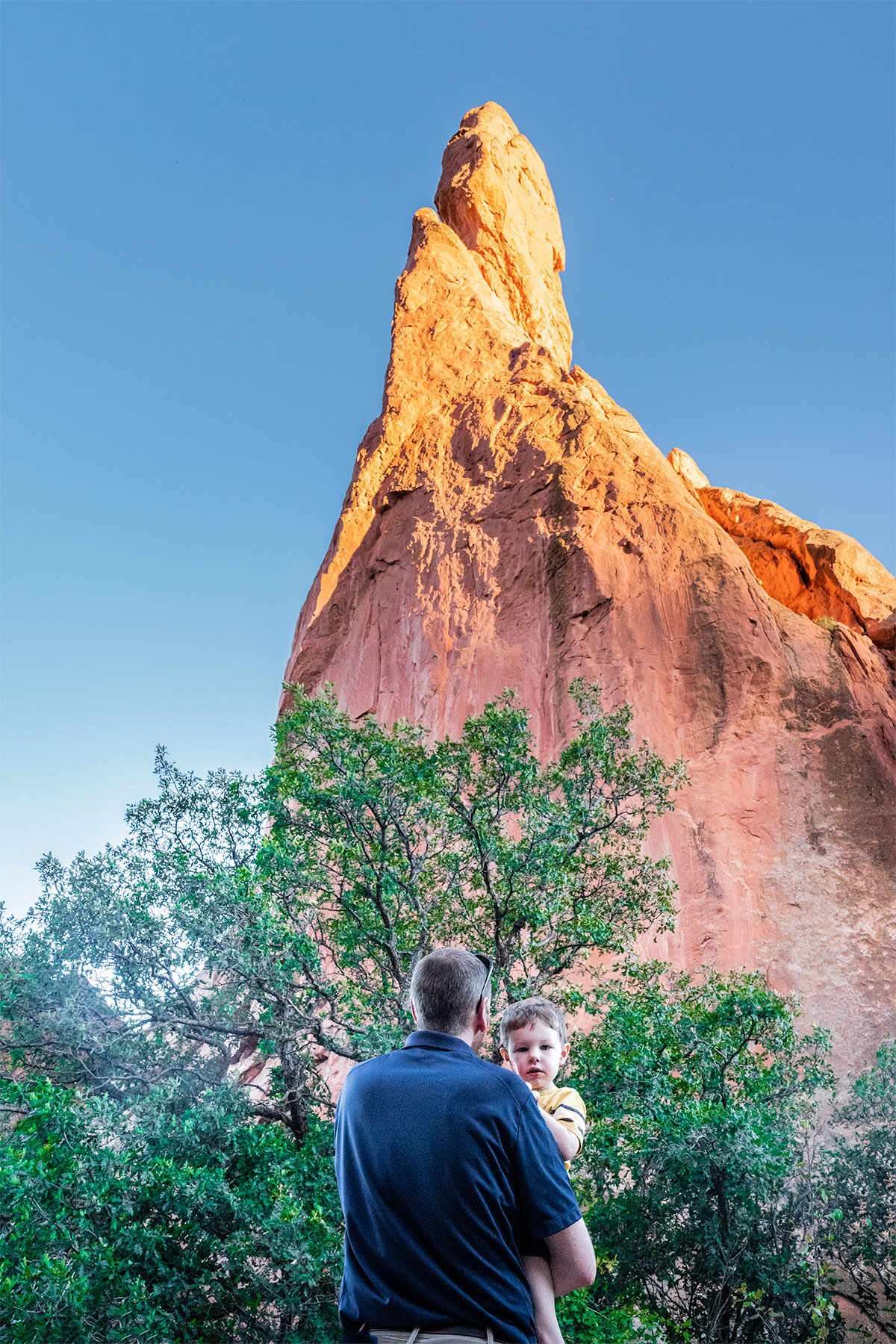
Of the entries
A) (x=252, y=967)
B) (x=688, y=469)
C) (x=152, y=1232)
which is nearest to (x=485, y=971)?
(x=152, y=1232)

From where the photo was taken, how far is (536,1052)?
2908mm

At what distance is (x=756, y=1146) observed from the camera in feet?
25.0

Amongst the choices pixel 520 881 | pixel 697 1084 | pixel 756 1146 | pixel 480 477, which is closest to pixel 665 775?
pixel 520 881

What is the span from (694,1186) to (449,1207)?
295 inches

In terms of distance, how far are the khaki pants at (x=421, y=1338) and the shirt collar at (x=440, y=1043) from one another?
0.55 m

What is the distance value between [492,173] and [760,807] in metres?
24.8

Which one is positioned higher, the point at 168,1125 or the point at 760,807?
the point at 760,807

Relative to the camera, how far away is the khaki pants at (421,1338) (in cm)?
188

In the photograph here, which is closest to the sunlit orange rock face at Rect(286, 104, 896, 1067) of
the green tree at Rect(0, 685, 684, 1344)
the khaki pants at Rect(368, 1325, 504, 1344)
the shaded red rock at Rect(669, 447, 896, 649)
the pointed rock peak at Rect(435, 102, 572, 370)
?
the shaded red rock at Rect(669, 447, 896, 649)

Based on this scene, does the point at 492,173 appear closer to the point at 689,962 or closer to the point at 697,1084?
the point at 689,962

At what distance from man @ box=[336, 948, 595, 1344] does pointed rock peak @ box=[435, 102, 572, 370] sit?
29070mm

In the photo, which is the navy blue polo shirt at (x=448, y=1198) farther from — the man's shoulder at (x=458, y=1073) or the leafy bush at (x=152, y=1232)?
the leafy bush at (x=152, y=1232)

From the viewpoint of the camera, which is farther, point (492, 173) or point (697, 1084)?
point (492, 173)

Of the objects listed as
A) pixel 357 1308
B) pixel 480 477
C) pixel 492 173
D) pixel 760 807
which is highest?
pixel 492 173
